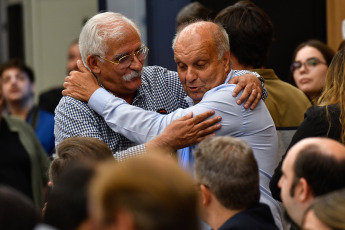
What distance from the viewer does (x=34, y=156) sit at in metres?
5.87

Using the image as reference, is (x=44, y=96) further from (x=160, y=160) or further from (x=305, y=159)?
(x=160, y=160)

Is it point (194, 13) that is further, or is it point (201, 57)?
point (194, 13)

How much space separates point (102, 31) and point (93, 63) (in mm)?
191

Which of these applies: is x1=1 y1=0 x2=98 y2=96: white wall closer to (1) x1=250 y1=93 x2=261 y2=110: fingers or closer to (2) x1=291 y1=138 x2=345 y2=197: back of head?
(1) x1=250 y1=93 x2=261 y2=110: fingers

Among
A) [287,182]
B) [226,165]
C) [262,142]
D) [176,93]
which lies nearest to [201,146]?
[226,165]

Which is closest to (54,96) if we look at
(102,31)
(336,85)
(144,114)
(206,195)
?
(102,31)

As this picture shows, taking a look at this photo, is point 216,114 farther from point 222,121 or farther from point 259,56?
point 259,56

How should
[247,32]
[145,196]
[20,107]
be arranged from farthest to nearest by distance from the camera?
[20,107]
[247,32]
[145,196]

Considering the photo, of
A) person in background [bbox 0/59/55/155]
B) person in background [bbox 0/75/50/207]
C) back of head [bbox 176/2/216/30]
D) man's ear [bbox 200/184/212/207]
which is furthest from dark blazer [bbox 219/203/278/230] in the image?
person in background [bbox 0/59/55/155]

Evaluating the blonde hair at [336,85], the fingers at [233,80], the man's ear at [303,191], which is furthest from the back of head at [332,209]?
the fingers at [233,80]

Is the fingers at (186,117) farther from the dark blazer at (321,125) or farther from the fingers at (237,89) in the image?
the dark blazer at (321,125)

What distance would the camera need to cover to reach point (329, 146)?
3.18m

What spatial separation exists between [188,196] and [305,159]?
107cm

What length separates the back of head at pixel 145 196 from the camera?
213 cm
